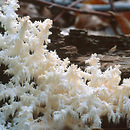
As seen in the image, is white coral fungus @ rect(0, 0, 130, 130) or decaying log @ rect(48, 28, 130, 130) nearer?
white coral fungus @ rect(0, 0, 130, 130)

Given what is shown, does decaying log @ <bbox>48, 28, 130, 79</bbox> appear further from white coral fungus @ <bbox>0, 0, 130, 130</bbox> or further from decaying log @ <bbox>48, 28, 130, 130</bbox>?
white coral fungus @ <bbox>0, 0, 130, 130</bbox>

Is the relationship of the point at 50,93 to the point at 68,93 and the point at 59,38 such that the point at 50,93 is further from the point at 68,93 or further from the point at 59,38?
the point at 59,38

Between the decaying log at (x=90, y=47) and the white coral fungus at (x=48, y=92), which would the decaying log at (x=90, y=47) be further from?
the white coral fungus at (x=48, y=92)

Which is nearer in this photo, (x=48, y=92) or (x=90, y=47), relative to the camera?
(x=48, y=92)

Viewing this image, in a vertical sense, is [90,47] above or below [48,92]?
above

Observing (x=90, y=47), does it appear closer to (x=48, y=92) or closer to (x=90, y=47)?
(x=90, y=47)

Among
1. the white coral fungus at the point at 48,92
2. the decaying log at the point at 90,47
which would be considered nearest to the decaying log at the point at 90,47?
the decaying log at the point at 90,47

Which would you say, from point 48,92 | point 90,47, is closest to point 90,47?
point 90,47

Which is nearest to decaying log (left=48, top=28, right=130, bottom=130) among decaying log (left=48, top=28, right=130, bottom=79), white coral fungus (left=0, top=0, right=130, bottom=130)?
decaying log (left=48, top=28, right=130, bottom=79)
